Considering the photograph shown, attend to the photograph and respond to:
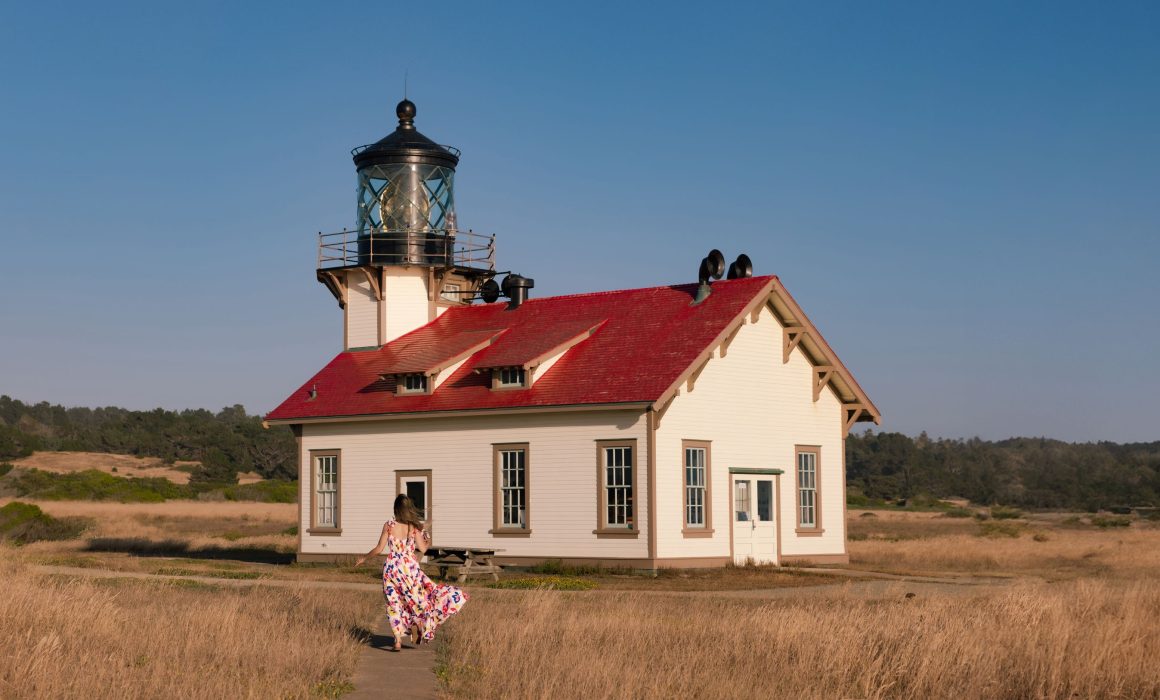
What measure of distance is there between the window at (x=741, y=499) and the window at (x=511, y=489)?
4.15 metres

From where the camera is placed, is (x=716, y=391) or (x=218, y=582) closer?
(x=218, y=582)

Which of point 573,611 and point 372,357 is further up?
point 372,357

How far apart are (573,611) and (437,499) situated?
42.8 ft

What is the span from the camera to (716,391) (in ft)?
90.9

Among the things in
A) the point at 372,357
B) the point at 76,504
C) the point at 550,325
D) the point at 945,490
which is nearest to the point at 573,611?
the point at 550,325

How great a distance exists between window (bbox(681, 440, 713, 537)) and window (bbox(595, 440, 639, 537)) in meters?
1.10

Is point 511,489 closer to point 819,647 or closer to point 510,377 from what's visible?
point 510,377

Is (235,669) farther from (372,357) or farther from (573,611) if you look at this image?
(372,357)

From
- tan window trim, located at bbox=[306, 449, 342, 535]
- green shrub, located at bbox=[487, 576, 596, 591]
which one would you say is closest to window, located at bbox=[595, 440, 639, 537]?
green shrub, located at bbox=[487, 576, 596, 591]

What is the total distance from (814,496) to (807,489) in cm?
28

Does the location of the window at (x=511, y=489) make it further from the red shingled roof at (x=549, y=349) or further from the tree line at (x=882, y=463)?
the tree line at (x=882, y=463)

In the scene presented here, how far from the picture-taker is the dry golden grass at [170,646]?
1092cm

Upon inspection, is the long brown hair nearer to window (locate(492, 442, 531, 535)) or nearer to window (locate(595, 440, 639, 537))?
window (locate(595, 440, 639, 537))

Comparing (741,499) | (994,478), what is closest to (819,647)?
(741,499)
